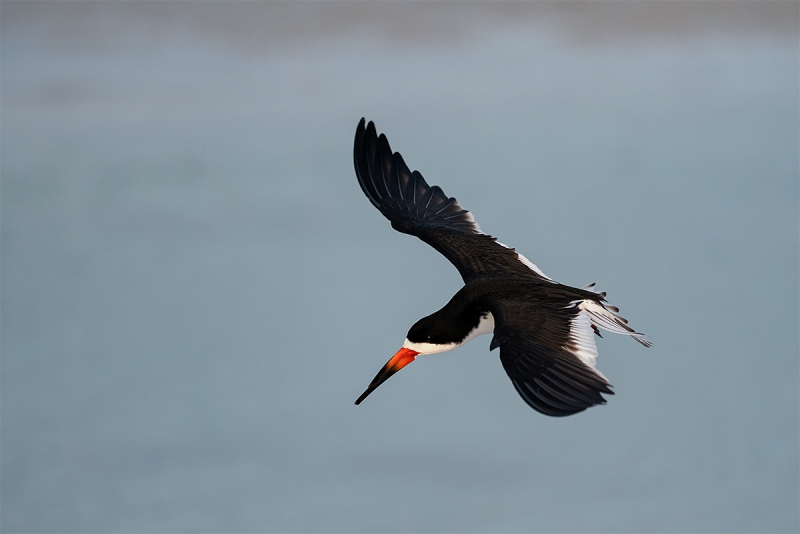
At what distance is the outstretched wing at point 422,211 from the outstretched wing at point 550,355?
1290 mm

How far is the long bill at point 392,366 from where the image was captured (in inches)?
292

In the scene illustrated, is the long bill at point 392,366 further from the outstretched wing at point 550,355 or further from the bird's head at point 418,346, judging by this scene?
the outstretched wing at point 550,355

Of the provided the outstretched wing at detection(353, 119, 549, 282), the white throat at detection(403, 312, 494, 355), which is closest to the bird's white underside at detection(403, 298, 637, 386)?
the white throat at detection(403, 312, 494, 355)

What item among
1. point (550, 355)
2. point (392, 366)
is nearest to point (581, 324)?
point (550, 355)

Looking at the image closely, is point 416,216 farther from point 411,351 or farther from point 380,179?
point 411,351

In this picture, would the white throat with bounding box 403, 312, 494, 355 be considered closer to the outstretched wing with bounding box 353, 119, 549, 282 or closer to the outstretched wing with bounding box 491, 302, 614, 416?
the outstretched wing with bounding box 491, 302, 614, 416

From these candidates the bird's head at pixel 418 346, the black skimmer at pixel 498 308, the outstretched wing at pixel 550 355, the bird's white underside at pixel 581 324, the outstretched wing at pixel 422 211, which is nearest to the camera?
the outstretched wing at pixel 550 355

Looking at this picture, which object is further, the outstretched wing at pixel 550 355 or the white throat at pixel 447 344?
the white throat at pixel 447 344

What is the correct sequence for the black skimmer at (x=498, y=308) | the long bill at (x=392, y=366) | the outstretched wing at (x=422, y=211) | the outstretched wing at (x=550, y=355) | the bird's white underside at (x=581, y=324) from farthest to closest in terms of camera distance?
the outstretched wing at (x=422, y=211)
the long bill at (x=392, y=366)
the bird's white underside at (x=581, y=324)
the black skimmer at (x=498, y=308)
the outstretched wing at (x=550, y=355)

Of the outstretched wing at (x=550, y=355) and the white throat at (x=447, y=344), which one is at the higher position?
the white throat at (x=447, y=344)

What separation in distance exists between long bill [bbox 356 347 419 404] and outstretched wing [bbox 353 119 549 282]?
94cm

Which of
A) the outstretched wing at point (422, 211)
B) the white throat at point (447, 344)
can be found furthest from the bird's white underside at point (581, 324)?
the outstretched wing at point (422, 211)

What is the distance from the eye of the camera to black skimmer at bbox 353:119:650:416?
239 inches

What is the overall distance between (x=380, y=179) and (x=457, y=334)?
218 centimetres
